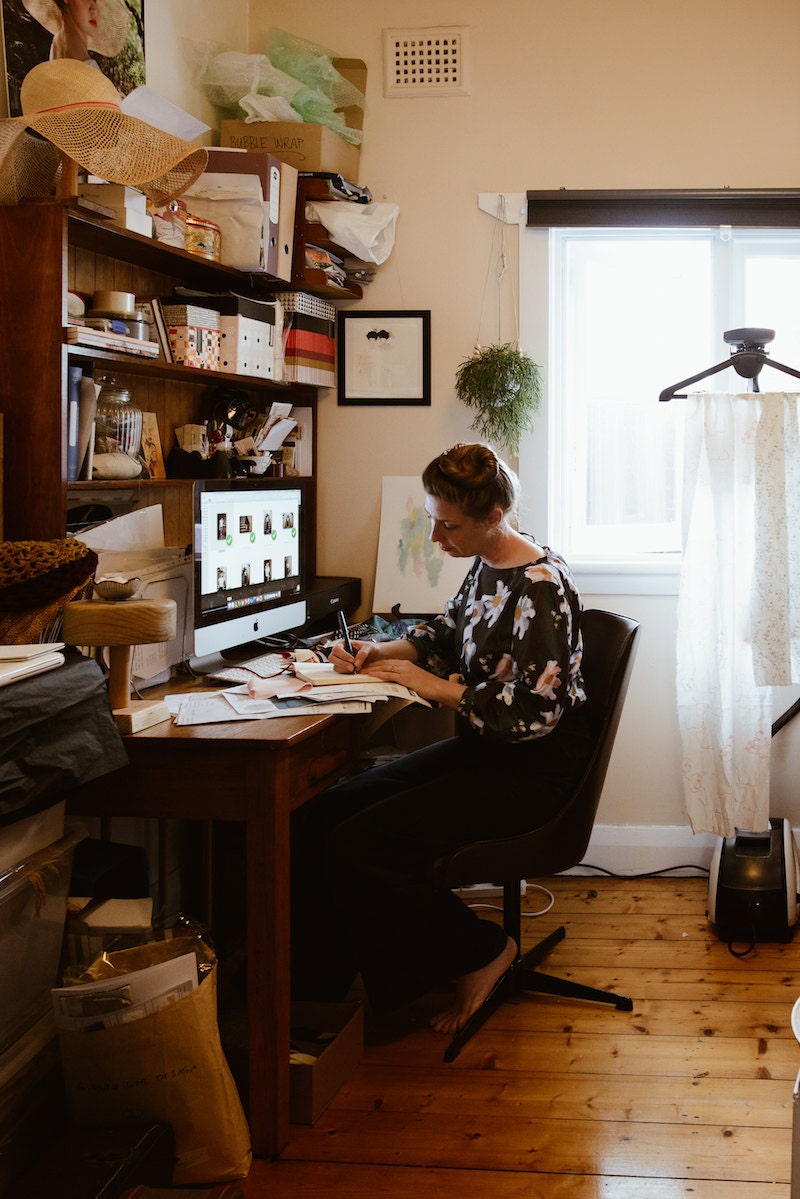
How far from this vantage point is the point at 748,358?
3.12 metres

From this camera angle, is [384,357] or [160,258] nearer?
[160,258]

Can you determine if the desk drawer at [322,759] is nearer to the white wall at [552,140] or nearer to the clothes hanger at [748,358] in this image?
the white wall at [552,140]

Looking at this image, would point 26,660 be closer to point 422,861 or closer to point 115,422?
point 115,422

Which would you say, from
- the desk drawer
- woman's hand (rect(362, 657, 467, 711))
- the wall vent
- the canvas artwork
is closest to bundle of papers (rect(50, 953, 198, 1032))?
the desk drawer

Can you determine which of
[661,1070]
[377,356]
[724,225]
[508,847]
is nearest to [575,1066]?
[661,1070]

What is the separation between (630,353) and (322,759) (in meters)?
1.90

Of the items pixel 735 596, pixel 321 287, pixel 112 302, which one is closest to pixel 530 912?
pixel 735 596

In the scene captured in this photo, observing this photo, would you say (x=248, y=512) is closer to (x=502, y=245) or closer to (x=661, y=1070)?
(x=502, y=245)

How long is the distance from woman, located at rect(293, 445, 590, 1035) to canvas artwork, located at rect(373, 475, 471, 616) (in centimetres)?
89

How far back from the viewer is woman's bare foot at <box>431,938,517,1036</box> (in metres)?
2.49

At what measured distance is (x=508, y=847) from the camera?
2363 millimetres

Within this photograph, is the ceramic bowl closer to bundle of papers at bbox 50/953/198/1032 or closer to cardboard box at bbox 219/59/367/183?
bundle of papers at bbox 50/953/198/1032

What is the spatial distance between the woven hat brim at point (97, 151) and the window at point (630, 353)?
157cm

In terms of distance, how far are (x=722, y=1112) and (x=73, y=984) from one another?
4.12 ft
